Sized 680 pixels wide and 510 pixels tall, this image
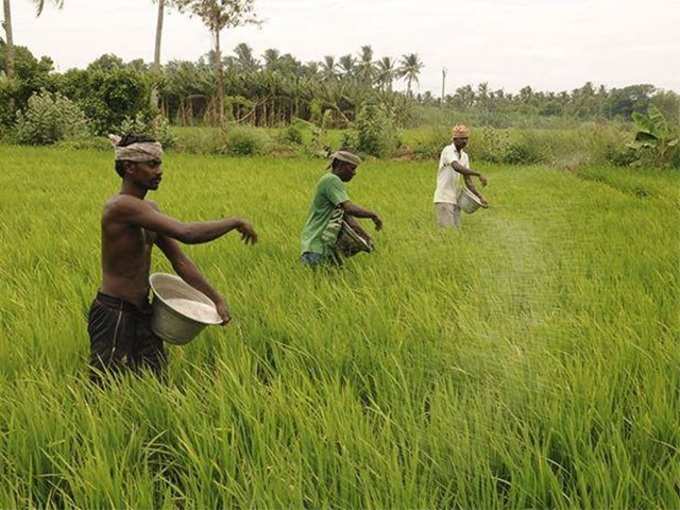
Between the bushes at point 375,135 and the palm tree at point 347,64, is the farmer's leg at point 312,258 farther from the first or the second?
the palm tree at point 347,64

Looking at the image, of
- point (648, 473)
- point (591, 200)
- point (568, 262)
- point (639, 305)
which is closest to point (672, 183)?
point (591, 200)

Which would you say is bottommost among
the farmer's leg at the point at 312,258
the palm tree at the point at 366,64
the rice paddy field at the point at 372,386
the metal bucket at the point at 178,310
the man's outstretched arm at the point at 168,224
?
the rice paddy field at the point at 372,386

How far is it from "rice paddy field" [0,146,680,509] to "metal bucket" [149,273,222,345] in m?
0.18

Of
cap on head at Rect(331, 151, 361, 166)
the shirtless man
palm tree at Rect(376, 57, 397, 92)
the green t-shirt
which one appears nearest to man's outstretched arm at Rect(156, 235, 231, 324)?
the shirtless man

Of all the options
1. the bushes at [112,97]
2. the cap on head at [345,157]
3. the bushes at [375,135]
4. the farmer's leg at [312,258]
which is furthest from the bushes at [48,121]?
the cap on head at [345,157]

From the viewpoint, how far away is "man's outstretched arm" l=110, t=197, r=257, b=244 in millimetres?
2039

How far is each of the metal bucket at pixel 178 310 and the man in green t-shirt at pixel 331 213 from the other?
1.27 m

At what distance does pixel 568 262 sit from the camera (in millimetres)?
4094

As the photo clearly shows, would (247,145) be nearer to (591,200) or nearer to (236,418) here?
(591,200)

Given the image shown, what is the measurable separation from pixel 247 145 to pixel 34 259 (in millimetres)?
10984

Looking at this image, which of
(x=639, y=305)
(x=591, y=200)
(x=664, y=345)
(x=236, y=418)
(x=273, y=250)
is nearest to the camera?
(x=236, y=418)

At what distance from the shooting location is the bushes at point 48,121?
14820 millimetres

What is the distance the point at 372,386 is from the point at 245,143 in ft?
43.0

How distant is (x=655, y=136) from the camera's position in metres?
12.1
